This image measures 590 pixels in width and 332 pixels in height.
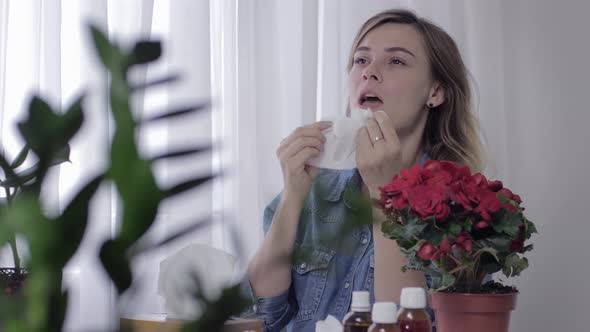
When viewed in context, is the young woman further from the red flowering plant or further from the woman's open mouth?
the red flowering plant

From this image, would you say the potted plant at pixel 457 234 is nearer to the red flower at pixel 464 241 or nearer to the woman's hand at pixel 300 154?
the red flower at pixel 464 241

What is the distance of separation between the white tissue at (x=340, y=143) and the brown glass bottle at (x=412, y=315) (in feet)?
1.54

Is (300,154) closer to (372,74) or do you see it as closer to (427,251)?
(372,74)

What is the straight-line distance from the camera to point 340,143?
1.44 meters

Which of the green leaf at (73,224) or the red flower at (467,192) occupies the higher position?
the green leaf at (73,224)

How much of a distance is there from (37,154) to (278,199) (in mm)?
1540

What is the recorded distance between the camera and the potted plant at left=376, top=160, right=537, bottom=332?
3.36 feet

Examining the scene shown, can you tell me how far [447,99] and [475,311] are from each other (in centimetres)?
74

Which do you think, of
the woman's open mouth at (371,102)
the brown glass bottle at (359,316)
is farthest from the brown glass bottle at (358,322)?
the woman's open mouth at (371,102)

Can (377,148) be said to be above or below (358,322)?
above

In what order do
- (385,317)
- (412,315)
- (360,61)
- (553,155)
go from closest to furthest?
(385,317) → (412,315) → (360,61) → (553,155)

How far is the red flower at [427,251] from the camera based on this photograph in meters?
1.03

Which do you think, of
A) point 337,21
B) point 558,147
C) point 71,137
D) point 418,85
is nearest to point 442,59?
point 418,85

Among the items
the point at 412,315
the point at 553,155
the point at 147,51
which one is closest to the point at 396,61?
the point at 553,155
